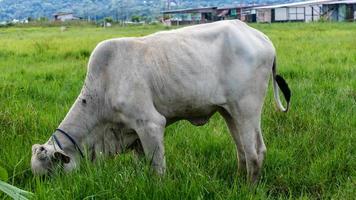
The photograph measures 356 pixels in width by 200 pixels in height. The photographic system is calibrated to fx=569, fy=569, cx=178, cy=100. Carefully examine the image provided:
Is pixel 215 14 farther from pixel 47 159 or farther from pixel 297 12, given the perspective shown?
pixel 47 159

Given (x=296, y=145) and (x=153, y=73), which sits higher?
(x=153, y=73)

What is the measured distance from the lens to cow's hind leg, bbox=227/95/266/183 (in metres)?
4.72

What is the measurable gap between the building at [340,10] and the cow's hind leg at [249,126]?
48.7 m

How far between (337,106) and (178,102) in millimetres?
3056

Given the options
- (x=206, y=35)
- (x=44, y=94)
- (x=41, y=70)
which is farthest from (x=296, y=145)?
(x=41, y=70)

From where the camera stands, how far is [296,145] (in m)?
5.52

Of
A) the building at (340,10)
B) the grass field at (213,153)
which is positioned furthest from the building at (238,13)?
the grass field at (213,153)

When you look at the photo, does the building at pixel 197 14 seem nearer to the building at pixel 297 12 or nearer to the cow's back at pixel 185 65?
the building at pixel 297 12

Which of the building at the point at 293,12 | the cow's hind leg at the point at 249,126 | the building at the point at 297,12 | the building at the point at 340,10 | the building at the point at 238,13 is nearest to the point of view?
the cow's hind leg at the point at 249,126

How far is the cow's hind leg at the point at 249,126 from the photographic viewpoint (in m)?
4.72

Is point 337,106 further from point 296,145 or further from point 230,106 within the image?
point 230,106

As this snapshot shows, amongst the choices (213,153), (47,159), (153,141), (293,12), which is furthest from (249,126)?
(293,12)

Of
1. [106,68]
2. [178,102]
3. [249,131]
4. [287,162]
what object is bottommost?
[287,162]

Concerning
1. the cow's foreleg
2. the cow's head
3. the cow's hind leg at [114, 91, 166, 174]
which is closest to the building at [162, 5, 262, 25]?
the cow's foreleg
